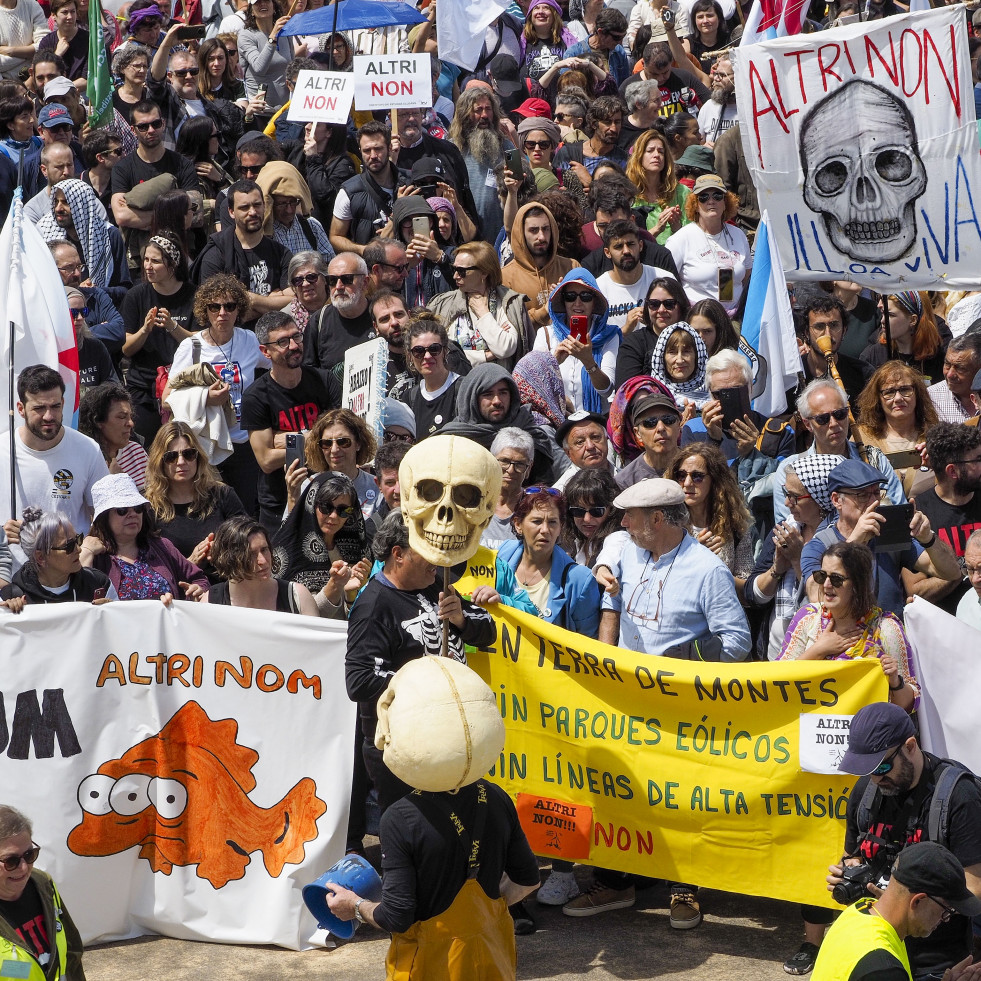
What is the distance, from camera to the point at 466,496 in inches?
223

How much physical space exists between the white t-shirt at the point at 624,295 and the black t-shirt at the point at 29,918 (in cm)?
588

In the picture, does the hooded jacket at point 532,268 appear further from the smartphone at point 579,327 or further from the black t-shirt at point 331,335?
the black t-shirt at point 331,335

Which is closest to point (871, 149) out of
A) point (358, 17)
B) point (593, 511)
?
point (593, 511)

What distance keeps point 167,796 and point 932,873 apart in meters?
3.66

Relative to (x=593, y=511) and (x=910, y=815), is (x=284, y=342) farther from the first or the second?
(x=910, y=815)

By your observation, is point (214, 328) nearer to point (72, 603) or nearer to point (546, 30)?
point (72, 603)

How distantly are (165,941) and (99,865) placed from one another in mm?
448

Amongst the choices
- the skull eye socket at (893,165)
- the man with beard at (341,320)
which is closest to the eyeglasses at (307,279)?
the man with beard at (341,320)

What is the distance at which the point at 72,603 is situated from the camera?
273 inches

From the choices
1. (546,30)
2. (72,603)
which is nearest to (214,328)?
(72,603)

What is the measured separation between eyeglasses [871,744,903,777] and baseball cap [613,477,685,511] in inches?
70.0

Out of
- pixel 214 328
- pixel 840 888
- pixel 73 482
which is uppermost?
pixel 214 328

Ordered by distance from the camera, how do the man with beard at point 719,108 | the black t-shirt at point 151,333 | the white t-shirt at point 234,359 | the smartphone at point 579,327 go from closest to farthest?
1. the smartphone at point 579,327
2. the white t-shirt at point 234,359
3. the black t-shirt at point 151,333
4. the man with beard at point 719,108

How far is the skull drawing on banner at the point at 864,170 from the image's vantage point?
8.77 m
